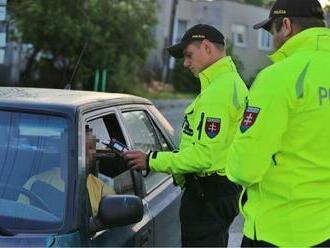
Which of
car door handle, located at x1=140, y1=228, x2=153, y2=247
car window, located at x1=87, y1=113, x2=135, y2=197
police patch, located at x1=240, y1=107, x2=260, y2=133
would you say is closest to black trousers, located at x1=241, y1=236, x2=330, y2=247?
police patch, located at x1=240, y1=107, x2=260, y2=133

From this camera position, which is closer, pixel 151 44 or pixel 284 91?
pixel 284 91

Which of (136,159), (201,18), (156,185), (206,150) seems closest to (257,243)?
Answer: (206,150)

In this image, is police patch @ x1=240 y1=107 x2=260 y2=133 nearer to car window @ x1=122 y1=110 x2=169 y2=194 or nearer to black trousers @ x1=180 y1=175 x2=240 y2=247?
black trousers @ x1=180 y1=175 x2=240 y2=247

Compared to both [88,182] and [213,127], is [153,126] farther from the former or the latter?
[88,182]

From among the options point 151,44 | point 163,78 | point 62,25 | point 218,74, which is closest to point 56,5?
point 62,25

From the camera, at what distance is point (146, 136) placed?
4.28 meters

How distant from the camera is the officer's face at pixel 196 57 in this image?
12.2ft

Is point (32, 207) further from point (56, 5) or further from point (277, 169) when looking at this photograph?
point (56, 5)

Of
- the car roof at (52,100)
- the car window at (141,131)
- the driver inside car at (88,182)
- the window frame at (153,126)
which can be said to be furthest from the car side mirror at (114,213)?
the car window at (141,131)

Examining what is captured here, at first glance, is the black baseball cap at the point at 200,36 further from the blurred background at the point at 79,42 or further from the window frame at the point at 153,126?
the blurred background at the point at 79,42

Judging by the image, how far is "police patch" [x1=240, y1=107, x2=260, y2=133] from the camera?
2471 mm

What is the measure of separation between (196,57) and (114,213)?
1.27 metres

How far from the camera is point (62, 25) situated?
2088cm

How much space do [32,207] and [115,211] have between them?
376 millimetres
